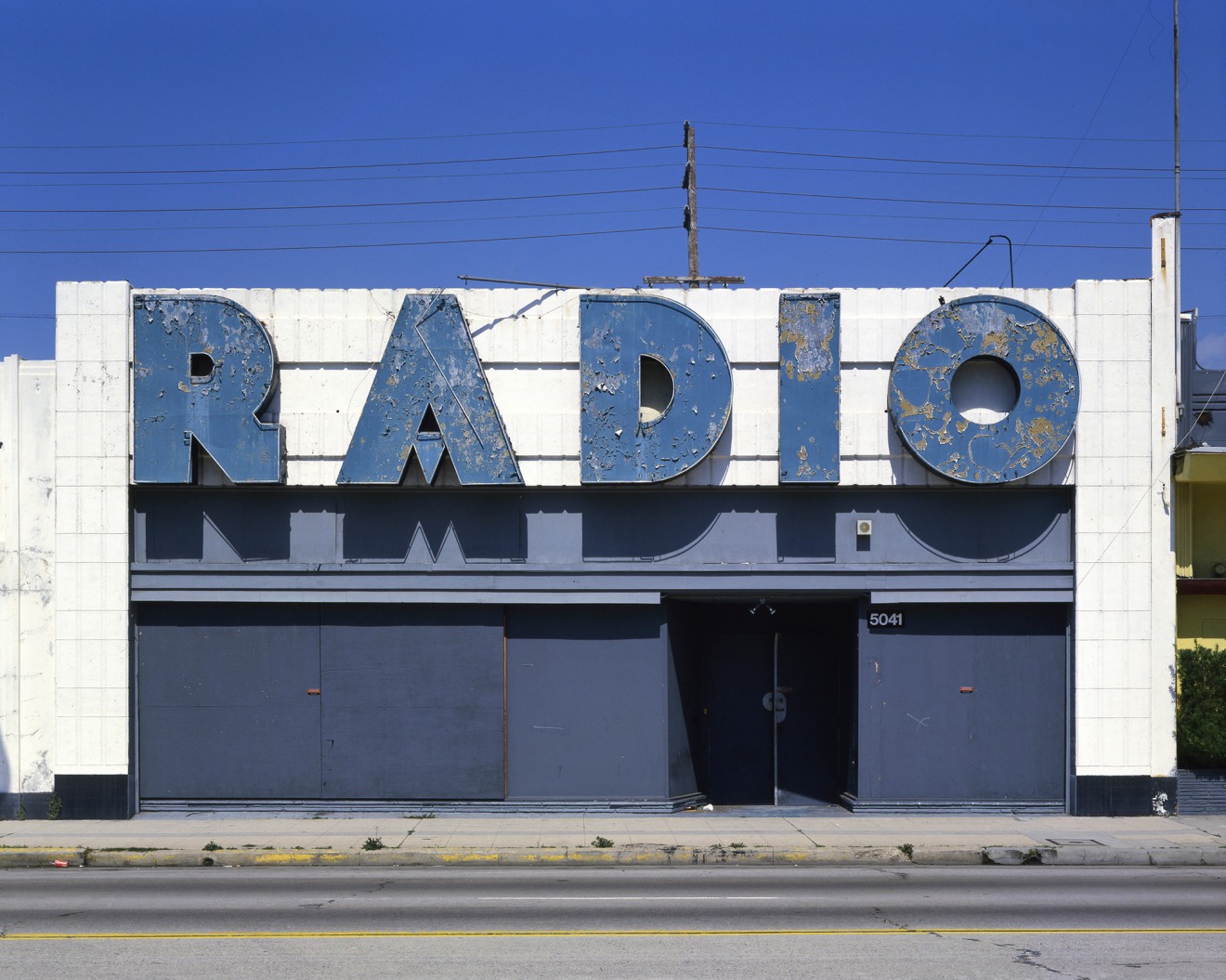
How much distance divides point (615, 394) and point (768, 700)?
5811 millimetres

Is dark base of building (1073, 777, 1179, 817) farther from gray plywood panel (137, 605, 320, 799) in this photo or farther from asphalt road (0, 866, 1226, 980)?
gray plywood panel (137, 605, 320, 799)

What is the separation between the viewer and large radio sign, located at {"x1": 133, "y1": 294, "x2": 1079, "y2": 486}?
57.1 ft

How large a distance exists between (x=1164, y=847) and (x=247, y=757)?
Result: 12.8m

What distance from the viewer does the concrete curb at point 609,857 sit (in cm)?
1527

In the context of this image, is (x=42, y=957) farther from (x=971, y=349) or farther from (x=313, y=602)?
(x=971, y=349)

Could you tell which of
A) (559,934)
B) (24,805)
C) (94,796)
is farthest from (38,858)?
(559,934)

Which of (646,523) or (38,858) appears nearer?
(38,858)

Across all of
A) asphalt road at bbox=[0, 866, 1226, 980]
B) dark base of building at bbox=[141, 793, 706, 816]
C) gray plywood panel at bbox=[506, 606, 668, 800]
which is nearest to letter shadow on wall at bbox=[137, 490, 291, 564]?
dark base of building at bbox=[141, 793, 706, 816]

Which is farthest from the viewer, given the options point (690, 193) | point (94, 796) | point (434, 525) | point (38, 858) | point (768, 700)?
point (690, 193)

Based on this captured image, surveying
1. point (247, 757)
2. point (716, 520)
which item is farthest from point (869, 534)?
point (247, 757)

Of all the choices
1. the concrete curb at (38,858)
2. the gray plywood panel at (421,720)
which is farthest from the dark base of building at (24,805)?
the gray plywood panel at (421,720)

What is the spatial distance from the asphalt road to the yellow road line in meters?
0.03

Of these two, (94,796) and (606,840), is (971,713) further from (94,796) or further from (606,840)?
(94,796)

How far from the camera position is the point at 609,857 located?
609 inches
